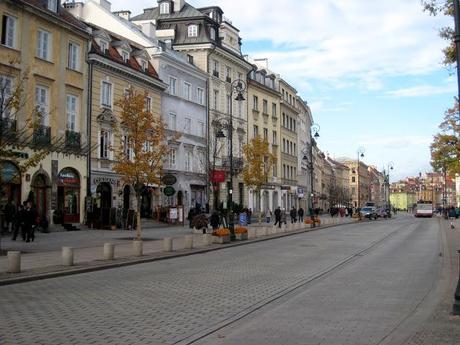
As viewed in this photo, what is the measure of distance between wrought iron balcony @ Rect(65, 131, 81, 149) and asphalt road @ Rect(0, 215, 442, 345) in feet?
58.4

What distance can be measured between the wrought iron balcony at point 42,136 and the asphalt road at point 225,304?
1555cm

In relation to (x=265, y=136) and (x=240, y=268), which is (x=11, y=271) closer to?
(x=240, y=268)

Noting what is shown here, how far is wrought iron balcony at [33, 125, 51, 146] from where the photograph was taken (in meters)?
30.2

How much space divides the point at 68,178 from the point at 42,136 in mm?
3524

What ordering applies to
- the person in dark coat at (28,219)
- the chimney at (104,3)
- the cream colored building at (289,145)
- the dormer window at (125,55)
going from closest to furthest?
1. the person in dark coat at (28,219)
2. the dormer window at (125,55)
3. the chimney at (104,3)
4. the cream colored building at (289,145)

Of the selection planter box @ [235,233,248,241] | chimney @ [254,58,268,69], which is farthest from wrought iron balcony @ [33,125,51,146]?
chimney @ [254,58,268,69]

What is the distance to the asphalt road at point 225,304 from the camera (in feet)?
25.1

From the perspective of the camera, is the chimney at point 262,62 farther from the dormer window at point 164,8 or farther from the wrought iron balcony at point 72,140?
the wrought iron balcony at point 72,140

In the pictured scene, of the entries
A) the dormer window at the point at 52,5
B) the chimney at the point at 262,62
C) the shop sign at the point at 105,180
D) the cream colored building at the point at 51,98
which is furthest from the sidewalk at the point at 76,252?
the chimney at the point at 262,62

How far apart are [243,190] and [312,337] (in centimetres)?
5381

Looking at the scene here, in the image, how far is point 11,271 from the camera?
45.9 feet

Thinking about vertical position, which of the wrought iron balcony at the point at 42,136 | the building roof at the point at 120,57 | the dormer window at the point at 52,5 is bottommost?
the wrought iron balcony at the point at 42,136

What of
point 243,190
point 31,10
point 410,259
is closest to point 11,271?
point 410,259

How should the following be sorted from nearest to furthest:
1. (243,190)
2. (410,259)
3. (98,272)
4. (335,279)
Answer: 1. (335,279)
2. (98,272)
3. (410,259)
4. (243,190)
